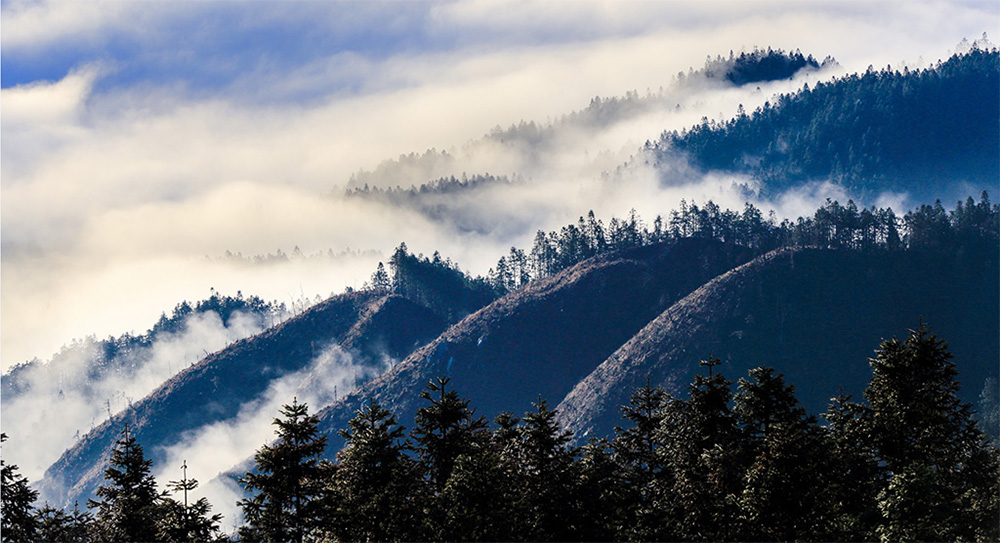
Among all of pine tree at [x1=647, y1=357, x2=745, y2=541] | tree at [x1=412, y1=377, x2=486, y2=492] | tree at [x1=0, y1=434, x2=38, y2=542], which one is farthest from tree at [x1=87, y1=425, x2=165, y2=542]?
pine tree at [x1=647, y1=357, x2=745, y2=541]

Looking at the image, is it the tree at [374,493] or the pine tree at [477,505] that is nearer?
the pine tree at [477,505]

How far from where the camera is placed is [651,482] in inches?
2788

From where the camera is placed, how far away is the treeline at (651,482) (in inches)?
2493

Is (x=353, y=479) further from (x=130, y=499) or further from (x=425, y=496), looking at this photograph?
(x=130, y=499)

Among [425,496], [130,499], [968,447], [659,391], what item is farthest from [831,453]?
[130,499]

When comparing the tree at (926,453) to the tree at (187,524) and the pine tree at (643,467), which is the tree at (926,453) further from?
the tree at (187,524)

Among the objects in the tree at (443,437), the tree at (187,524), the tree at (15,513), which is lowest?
the tree at (187,524)

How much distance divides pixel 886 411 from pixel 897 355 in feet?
12.3

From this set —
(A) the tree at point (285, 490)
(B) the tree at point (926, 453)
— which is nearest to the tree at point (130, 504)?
(A) the tree at point (285, 490)

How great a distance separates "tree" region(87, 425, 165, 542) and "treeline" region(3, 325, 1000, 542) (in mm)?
133

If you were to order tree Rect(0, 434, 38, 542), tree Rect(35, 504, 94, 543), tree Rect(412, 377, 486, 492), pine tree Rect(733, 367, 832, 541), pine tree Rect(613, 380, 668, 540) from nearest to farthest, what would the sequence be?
pine tree Rect(733, 367, 832, 541) < tree Rect(0, 434, 38, 542) < pine tree Rect(613, 380, 668, 540) < tree Rect(412, 377, 486, 492) < tree Rect(35, 504, 94, 543)

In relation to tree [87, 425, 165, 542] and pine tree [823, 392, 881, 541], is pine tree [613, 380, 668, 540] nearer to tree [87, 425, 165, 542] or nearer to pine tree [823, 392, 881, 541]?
pine tree [823, 392, 881, 541]

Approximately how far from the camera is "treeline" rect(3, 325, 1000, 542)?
208 ft

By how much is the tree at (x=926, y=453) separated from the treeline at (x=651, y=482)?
0.33 ft
